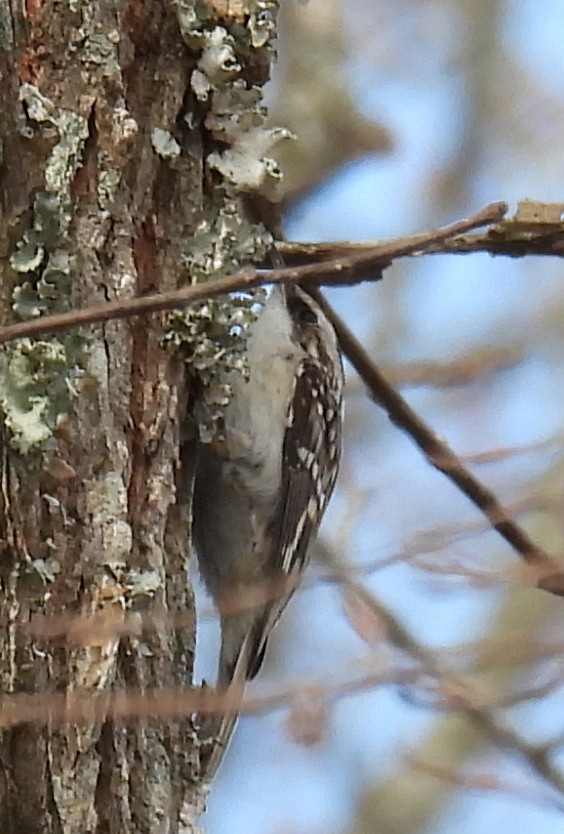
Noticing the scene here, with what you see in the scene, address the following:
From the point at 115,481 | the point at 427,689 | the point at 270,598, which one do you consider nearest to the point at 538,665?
the point at 427,689

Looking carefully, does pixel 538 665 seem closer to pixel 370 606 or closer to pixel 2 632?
pixel 370 606

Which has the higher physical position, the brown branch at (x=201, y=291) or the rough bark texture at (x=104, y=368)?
the rough bark texture at (x=104, y=368)

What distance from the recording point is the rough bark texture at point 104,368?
5.18 ft

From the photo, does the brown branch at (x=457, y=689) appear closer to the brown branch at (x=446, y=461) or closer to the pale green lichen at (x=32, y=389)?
the brown branch at (x=446, y=461)

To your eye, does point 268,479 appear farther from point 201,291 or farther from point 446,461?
point 201,291

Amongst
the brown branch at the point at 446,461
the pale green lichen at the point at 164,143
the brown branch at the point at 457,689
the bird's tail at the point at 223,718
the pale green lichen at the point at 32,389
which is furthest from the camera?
the brown branch at the point at 457,689

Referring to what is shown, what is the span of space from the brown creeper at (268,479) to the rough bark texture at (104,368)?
0.43 metres

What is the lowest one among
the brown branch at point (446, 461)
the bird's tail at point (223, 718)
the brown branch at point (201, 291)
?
the brown branch at point (201, 291)

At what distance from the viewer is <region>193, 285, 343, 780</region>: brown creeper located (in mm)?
2359

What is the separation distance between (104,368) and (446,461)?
682mm

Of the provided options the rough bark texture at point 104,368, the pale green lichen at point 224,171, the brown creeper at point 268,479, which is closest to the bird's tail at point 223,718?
the brown creeper at point 268,479

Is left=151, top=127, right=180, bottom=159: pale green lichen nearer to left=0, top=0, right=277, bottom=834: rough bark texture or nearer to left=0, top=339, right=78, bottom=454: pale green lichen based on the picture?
left=0, top=0, right=277, bottom=834: rough bark texture

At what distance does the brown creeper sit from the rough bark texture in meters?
0.43

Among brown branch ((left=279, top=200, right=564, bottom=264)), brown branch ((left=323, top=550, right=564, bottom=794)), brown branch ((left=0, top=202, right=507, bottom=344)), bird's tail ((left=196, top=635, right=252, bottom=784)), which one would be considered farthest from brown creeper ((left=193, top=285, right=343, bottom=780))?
brown branch ((left=0, top=202, right=507, bottom=344))
